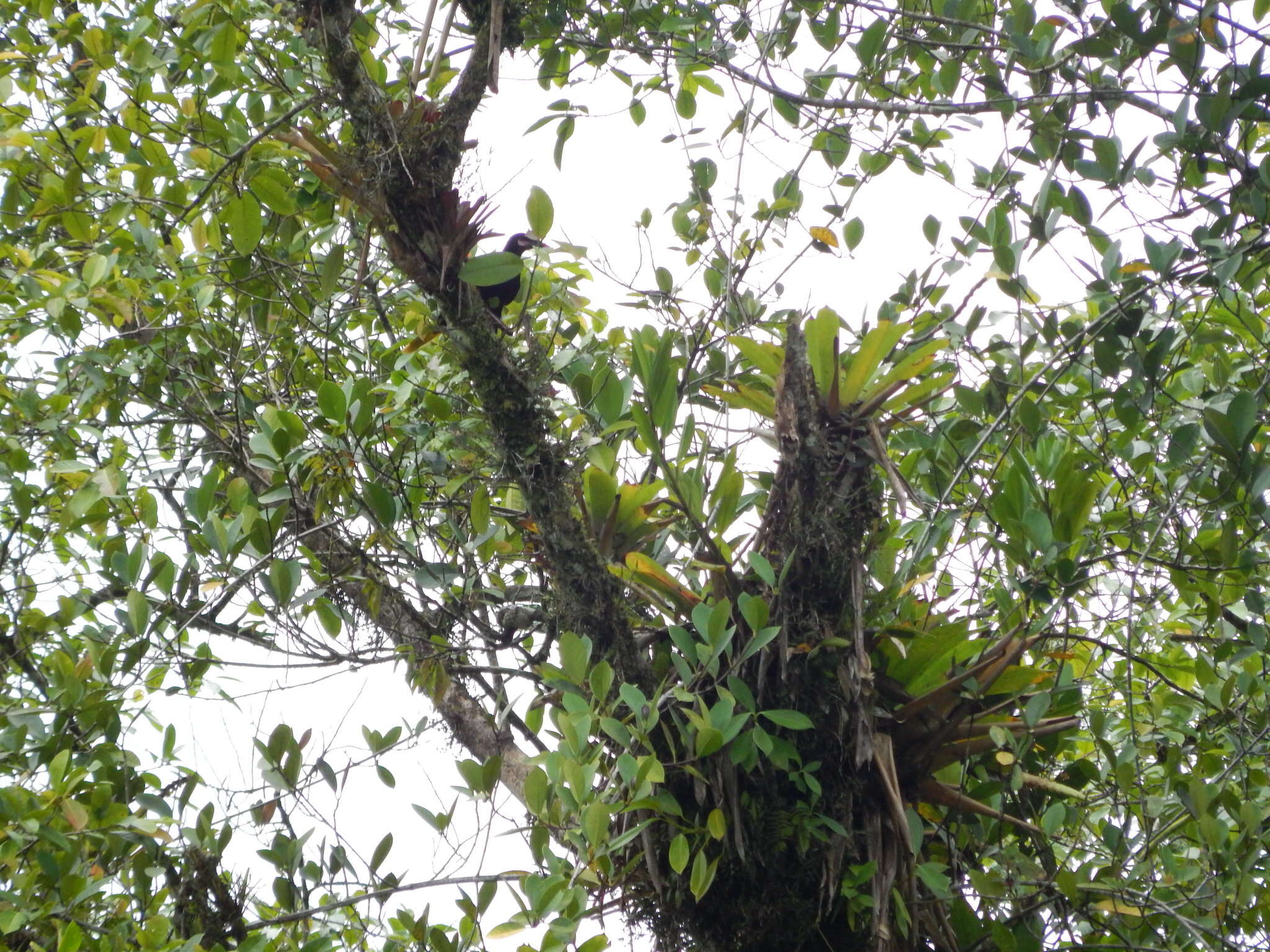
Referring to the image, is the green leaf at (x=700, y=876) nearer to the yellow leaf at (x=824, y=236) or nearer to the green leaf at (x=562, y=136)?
the yellow leaf at (x=824, y=236)

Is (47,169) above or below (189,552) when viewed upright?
above

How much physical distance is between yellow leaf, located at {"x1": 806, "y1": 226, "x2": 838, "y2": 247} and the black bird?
682 millimetres

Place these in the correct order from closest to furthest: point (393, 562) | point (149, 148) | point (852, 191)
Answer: point (149, 148) → point (393, 562) → point (852, 191)

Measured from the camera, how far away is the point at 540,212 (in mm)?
2004

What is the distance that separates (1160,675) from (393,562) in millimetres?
1555

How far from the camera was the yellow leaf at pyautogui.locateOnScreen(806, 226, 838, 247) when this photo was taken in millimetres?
2578

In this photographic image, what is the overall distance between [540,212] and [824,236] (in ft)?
2.86

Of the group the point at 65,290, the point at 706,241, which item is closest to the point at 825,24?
the point at 706,241

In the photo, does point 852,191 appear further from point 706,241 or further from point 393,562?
point 393,562

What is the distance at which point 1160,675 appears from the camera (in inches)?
80.0

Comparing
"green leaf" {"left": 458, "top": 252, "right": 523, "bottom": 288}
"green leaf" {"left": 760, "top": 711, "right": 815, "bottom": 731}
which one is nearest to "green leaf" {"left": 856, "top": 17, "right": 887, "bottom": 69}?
"green leaf" {"left": 458, "top": 252, "right": 523, "bottom": 288}

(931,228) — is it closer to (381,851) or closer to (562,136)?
(562,136)

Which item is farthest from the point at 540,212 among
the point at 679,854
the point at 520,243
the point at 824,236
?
the point at 679,854

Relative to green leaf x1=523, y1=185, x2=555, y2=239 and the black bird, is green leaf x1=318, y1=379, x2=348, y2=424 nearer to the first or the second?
the black bird
